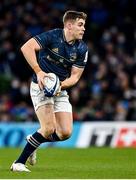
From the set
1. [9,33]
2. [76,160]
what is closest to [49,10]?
[9,33]

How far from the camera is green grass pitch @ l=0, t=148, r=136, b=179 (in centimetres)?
1003

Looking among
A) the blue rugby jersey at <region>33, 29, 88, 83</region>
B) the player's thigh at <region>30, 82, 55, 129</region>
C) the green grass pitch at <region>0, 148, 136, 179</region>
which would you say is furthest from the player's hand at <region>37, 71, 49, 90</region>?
the green grass pitch at <region>0, 148, 136, 179</region>

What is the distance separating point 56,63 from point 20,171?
1.67 m

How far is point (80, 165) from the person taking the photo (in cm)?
1256

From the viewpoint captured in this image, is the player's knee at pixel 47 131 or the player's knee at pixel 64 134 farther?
the player's knee at pixel 64 134

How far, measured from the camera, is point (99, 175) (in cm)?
1020

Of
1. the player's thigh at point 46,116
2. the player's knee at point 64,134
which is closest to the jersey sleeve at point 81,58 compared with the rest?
the player's thigh at point 46,116

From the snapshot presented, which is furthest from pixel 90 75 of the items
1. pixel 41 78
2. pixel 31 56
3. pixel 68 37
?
pixel 41 78

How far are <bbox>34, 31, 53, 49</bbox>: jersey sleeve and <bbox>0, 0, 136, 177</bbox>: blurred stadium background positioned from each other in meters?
8.05

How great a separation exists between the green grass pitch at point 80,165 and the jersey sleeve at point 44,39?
1772mm

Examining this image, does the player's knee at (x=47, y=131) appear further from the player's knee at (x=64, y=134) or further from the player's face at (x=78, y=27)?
the player's face at (x=78, y=27)

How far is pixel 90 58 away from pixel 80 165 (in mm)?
9390

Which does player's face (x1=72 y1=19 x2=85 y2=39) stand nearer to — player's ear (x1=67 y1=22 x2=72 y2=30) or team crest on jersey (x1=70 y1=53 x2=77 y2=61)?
player's ear (x1=67 y1=22 x2=72 y2=30)

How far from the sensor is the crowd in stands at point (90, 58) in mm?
20031
